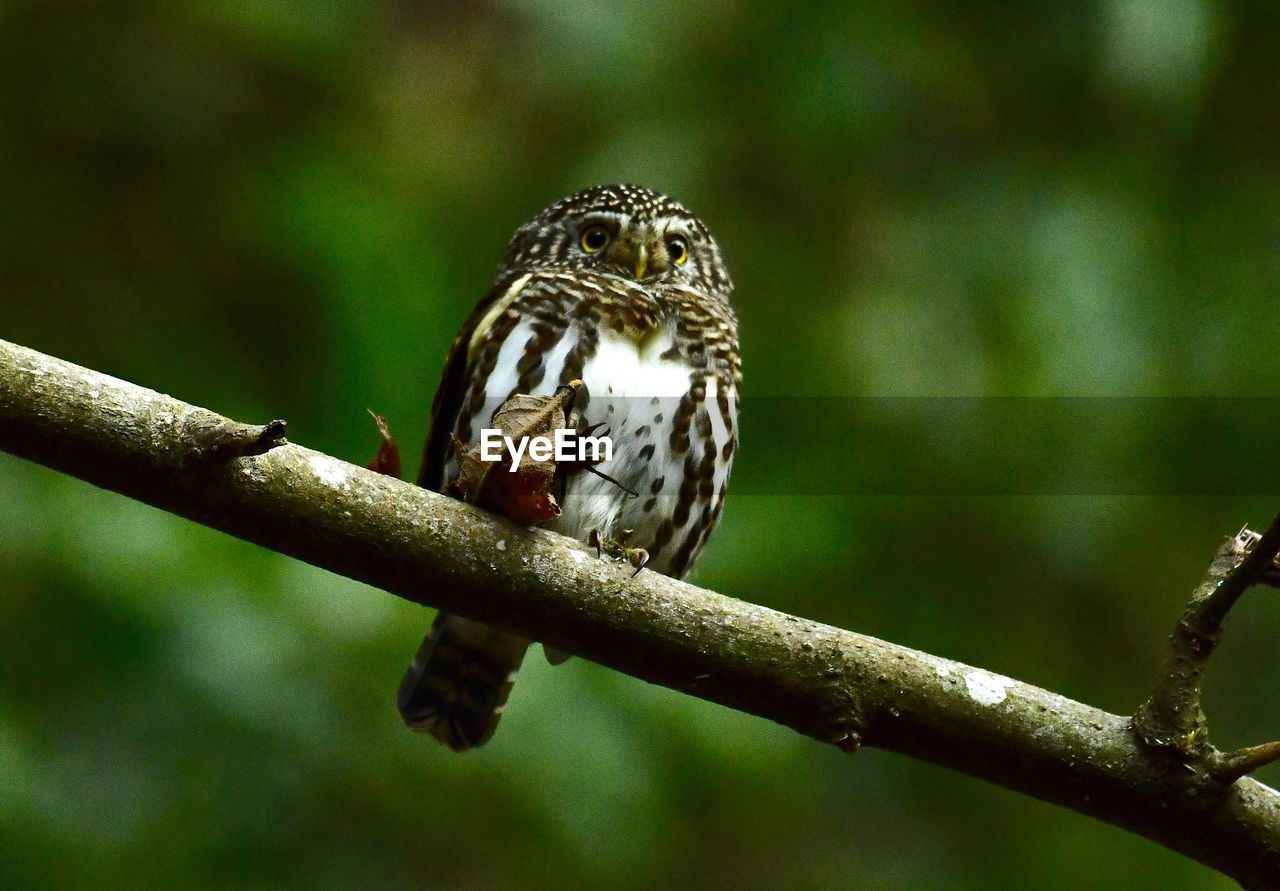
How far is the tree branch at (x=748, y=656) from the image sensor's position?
7.06 feet

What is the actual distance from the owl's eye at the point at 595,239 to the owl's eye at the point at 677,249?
0.15 m

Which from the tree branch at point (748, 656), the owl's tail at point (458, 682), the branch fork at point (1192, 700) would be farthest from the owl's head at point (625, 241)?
the branch fork at point (1192, 700)

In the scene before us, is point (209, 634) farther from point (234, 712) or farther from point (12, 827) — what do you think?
point (12, 827)

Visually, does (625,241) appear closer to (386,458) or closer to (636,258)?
(636,258)

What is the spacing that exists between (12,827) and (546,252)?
1779 millimetres

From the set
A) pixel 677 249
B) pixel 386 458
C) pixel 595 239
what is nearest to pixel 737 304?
pixel 677 249

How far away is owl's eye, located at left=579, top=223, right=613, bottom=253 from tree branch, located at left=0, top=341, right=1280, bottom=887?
5.05 ft

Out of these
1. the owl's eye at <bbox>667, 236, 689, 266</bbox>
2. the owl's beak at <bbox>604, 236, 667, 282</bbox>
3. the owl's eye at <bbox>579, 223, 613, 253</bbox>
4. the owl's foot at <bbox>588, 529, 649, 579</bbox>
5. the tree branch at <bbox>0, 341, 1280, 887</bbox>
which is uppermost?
the owl's eye at <bbox>667, 236, 689, 266</bbox>

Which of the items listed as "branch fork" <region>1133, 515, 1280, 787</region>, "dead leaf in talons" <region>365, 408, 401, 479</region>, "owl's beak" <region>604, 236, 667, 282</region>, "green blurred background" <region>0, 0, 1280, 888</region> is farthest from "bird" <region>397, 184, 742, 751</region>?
"branch fork" <region>1133, 515, 1280, 787</region>

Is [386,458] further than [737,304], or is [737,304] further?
[737,304]

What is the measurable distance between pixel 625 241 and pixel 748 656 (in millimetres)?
1653

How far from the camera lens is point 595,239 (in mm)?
3705

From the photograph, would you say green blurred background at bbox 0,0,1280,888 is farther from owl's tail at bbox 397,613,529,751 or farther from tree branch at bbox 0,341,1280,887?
tree branch at bbox 0,341,1280,887

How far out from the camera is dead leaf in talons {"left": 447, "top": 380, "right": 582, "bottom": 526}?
2242 mm
